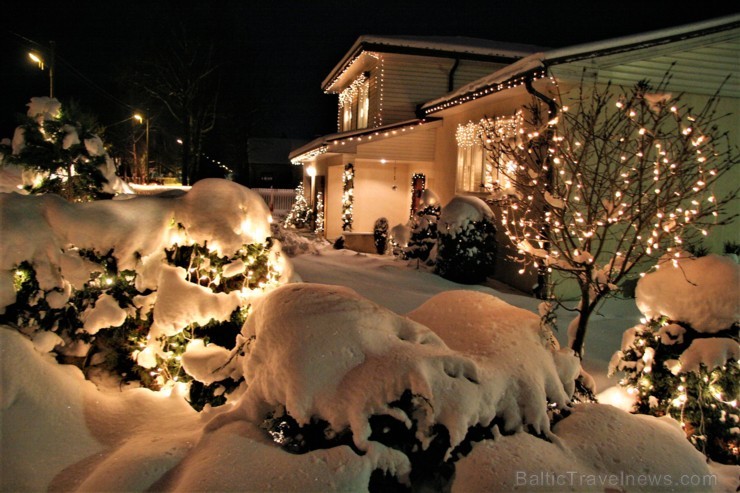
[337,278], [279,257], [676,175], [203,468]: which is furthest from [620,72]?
[203,468]

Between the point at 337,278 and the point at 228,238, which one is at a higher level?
the point at 228,238

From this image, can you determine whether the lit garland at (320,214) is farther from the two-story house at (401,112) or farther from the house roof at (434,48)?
the house roof at (434,48)

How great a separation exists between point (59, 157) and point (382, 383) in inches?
192

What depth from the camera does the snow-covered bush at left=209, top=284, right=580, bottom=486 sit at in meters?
3.11

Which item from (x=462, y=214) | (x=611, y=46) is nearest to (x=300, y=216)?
(x=462, y=214)

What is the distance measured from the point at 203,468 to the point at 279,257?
105 inches

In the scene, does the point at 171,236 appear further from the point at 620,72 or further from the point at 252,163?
the point at 252,163

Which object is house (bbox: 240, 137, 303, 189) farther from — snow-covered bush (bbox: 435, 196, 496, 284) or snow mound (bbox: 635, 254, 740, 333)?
snow mound (bbox: 635, 254, 740, 333)

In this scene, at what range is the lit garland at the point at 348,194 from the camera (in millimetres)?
15945

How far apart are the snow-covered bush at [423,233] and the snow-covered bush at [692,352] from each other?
7.41 meters

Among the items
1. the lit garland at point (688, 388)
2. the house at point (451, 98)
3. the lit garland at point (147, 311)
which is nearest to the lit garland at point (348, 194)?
the house at point (451, 98)

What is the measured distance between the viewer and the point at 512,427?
3471 mm

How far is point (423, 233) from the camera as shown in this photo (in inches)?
501

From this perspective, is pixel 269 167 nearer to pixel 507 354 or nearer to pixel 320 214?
pixel 320 214
